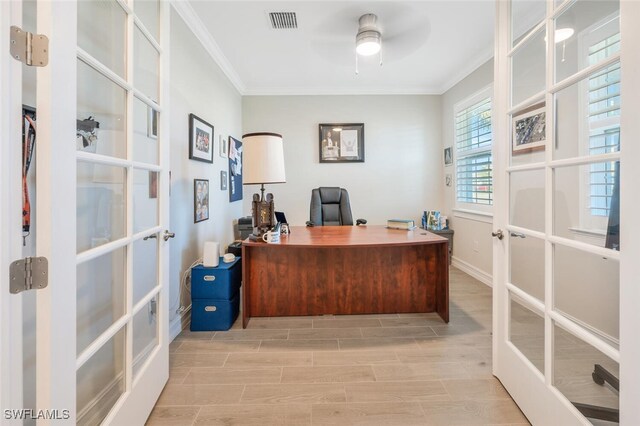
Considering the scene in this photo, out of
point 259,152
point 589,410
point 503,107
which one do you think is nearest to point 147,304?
point 259,152

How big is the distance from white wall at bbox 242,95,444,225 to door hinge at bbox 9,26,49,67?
3827 millimetres

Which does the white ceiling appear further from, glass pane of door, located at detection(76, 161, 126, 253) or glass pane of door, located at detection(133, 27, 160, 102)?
glass pane of door, located at detection(76, 161, 126, 253)

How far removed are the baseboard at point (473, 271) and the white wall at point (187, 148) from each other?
3.13m

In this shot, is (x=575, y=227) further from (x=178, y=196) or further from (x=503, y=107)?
(x=178, y=196)

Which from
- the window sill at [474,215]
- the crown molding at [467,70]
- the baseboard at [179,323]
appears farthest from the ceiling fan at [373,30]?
the baseboard at [179,323]

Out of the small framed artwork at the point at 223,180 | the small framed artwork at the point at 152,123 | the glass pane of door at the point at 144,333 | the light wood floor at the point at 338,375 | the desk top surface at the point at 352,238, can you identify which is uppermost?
the small framed artwork at the point at 152,123

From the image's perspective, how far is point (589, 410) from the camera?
3.83 feet

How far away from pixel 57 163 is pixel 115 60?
0.66 metres

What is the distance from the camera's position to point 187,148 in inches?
106

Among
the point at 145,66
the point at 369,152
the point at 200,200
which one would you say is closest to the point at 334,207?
the point at 369,152

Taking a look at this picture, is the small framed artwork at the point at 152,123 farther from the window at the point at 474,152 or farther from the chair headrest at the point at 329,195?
the window at the point at 474,152

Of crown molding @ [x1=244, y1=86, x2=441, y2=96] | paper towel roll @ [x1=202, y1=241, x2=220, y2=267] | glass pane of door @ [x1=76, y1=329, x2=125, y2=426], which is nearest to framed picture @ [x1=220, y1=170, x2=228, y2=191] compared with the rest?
paper towel roll @ [x1=202, y1=241, x2=220, y2=267]

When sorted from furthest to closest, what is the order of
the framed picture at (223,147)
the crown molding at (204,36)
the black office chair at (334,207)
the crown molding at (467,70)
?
the black office chair at (334,207)
the framed picture at (223,147)
the crown molding at (467,70)
the crown molding at (204,36)

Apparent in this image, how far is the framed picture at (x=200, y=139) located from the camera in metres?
2.74
